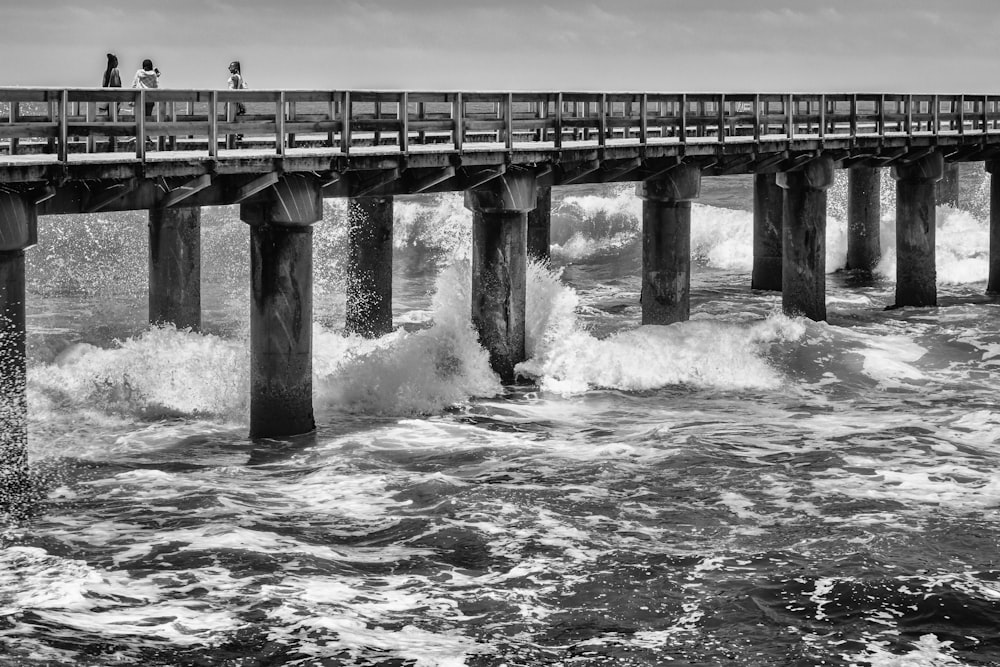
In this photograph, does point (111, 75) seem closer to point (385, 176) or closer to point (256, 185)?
point (256, 185)

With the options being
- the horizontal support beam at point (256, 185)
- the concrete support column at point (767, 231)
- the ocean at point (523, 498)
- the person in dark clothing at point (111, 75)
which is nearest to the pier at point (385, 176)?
the horizontal support beam at point (256, 185)

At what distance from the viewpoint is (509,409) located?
957 inches

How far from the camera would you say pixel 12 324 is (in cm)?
1698

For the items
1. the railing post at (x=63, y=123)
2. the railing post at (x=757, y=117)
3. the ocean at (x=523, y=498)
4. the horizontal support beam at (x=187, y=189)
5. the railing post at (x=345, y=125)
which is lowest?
the ocean at (x=523, y=498)

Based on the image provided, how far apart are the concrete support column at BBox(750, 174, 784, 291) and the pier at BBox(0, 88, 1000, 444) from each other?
9.22ft

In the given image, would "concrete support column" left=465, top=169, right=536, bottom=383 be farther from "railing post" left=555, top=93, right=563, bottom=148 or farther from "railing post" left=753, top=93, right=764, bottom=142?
"railing post" left=753, top=93, right=764, bottom=142

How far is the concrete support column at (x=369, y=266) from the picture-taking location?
28.1 m

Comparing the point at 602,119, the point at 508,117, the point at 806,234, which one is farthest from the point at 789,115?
the point at 508,117

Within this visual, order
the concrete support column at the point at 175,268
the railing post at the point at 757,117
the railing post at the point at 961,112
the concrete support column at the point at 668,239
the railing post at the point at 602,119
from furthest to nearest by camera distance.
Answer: the railing post at the point at 961,112 < the railing post at the point at 757,117 < the concrete support column at the point at 668,239 < the concrete support column at the point at 175,268 < the railing post at the point at 602,119

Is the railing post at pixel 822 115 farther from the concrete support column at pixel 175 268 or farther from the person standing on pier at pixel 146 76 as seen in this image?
the person standing on pier at pixel 146 76

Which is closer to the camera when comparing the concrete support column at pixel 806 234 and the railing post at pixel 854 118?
the concrete support column at pixel 806 234

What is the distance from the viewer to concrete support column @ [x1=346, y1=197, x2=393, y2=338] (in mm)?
28109

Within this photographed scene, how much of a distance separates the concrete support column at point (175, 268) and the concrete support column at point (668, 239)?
27.9 ft

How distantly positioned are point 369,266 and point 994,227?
61.4 feet
